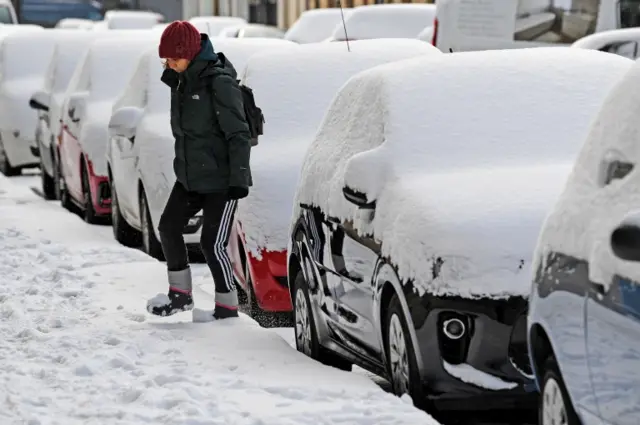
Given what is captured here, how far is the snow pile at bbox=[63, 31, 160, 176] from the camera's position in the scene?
1633 centimetres

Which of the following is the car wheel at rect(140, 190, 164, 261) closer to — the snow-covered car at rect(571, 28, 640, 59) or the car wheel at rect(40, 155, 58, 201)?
the snow-covered car at rect(571, 28, 640, 59)

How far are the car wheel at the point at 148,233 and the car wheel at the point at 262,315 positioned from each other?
2452 mm

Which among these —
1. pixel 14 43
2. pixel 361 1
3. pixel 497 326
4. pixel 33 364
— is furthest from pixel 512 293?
pixel 361 1

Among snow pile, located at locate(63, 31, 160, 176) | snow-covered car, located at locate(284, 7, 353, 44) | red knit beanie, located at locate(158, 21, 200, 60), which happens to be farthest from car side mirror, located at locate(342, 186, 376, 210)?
snow-covered car, located at locate(284, 7, 353, 44)

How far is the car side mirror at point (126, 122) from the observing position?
13.5 m

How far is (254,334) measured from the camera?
9117mm

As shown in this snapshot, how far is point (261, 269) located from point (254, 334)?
3.06 ft

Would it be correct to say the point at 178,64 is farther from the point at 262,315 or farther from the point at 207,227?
the point at 262,315

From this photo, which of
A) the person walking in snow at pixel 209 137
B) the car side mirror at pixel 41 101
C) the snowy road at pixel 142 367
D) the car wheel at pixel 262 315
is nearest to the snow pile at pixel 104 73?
the car side mirror at pixel 41 101

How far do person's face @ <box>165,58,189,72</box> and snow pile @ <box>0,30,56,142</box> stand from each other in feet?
41.4

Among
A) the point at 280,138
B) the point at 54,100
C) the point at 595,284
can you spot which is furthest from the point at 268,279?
the point at 54,100

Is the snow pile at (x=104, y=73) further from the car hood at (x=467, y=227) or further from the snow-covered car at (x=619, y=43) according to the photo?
the car hood at (x=467, y=227)

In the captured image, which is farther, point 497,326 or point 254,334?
point 254,334

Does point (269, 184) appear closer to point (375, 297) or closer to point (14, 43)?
point (375, 297)
